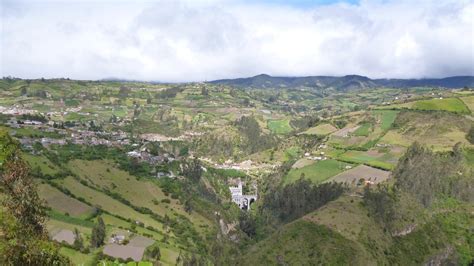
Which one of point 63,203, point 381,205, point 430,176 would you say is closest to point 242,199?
point 430,176

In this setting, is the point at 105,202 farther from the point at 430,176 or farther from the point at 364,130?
the point at 364,130

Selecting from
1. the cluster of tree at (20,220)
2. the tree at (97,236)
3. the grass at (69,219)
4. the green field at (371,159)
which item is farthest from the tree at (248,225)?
the cluster of tree at (20,220)

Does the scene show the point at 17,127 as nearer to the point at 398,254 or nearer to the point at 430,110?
the point at 398,254

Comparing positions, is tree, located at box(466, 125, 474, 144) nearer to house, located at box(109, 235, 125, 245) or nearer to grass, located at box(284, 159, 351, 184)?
grass, located at box(284, 159, 351, 184)

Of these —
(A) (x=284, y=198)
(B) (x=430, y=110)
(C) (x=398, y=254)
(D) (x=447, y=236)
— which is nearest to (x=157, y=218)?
(A) (x=284, y=198)

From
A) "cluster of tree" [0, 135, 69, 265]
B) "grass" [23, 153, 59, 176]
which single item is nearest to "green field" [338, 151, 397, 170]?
"grass" [23, 153, 59, 176]

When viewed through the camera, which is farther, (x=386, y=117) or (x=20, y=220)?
(x=386, y=117)
